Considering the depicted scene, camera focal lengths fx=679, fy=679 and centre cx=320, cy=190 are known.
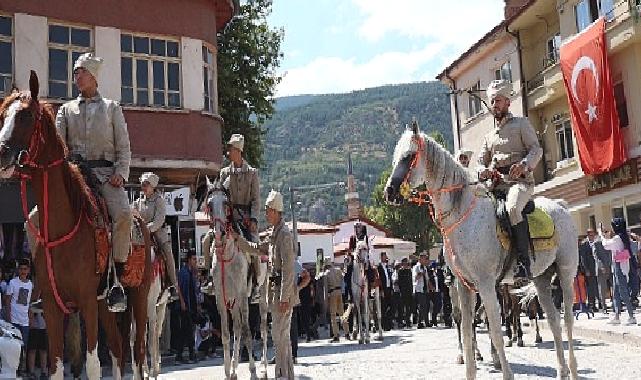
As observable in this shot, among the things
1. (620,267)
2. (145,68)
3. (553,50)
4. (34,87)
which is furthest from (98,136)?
(553,50)

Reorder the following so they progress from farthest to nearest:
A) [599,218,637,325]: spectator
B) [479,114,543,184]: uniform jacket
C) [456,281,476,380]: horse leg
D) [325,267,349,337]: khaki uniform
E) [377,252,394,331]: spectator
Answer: [377,252,394,331]: spectator < [325,267,349,337]: khaki uniform < [599,218,637,325]: spectator < [479,114,543,184]: uniform jacket < [456,281,476,380]: horse leg

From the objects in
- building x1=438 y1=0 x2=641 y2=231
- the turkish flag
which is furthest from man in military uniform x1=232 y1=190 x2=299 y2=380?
the turkish flag

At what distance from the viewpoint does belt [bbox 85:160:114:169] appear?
290 inches

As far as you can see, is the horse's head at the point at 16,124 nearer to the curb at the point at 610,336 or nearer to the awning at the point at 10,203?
the curb at the point at 610,336

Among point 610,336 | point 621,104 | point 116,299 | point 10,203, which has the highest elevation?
point 621,104

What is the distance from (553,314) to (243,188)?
5.05 m

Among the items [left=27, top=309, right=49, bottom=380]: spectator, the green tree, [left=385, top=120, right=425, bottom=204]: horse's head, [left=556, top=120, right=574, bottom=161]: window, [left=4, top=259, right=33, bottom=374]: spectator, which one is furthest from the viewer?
the green tree

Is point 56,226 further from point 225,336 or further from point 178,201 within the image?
point 178,201

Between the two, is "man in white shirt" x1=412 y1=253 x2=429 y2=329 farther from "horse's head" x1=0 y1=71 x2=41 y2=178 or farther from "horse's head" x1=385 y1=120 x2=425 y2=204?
"horse's head" x1=0 y1=71 x2=41 y2=178

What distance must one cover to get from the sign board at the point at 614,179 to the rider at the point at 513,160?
1704 cm

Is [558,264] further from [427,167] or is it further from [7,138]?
[7,138]

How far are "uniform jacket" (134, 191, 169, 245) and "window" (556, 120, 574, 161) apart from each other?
868 inches

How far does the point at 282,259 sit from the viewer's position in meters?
10.2

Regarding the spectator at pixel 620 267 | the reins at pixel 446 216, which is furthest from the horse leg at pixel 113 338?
the spectator at pixel 620 267
